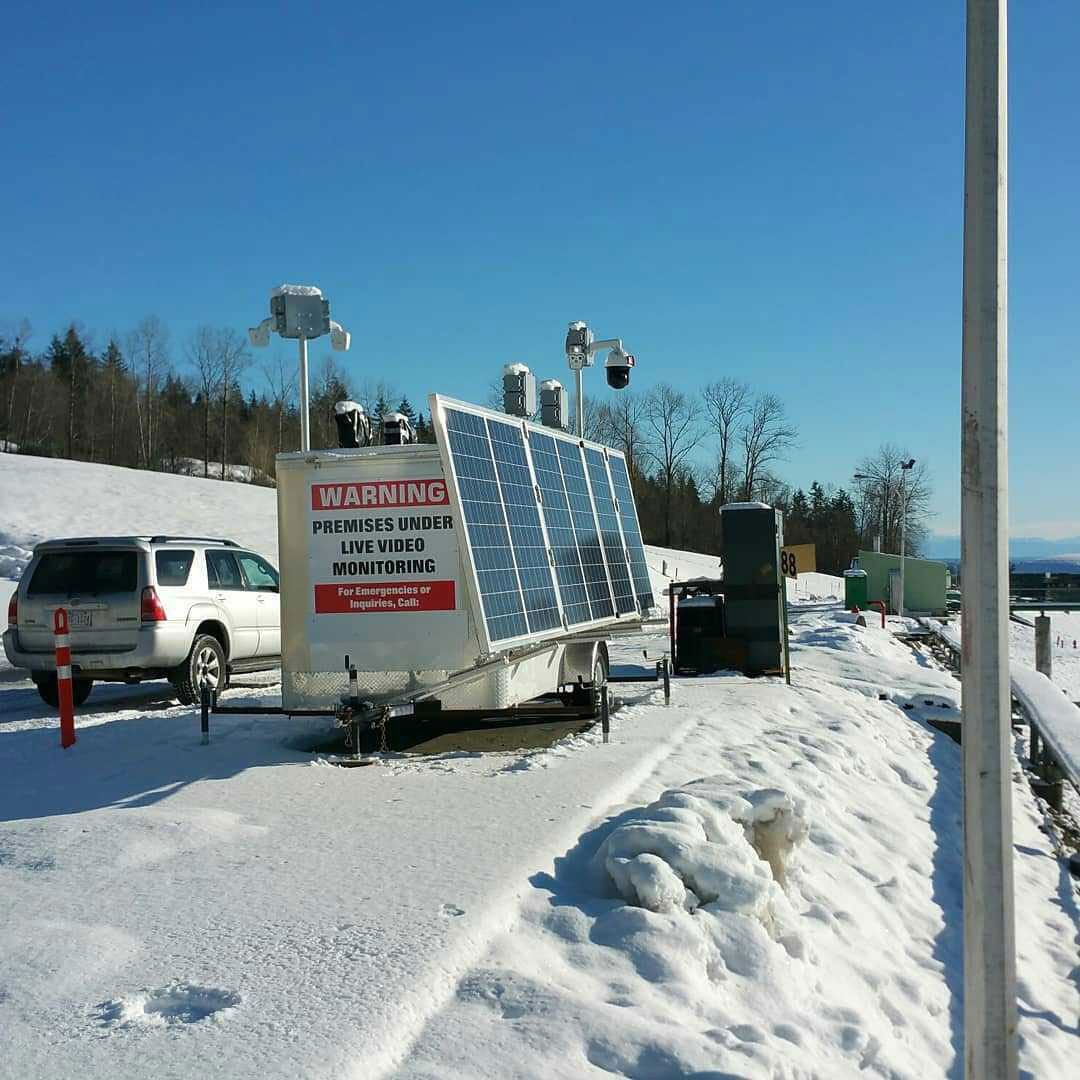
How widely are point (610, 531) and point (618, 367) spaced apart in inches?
104

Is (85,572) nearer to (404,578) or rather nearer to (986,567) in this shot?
(404,578)

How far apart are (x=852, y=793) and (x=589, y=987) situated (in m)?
5.23

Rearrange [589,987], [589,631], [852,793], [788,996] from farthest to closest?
[589,631] < [852,793] < [788,996] < [589,987]

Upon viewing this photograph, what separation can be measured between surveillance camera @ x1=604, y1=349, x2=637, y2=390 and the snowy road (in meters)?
6.15

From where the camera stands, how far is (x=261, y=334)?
10.8m

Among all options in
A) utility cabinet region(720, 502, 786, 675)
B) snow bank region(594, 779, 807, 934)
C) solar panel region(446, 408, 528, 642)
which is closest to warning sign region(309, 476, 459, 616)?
solar panel region(446, 408, 528, 642)

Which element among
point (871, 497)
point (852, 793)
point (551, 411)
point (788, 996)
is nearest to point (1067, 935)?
point (852, 793)

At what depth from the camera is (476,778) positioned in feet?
25.1

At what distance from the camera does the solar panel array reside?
8.45 metres

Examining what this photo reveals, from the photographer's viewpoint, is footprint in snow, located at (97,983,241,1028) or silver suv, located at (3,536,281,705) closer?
footprint in snow, located at (97,983,241,1028)

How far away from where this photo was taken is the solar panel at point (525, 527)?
9219 millimetres

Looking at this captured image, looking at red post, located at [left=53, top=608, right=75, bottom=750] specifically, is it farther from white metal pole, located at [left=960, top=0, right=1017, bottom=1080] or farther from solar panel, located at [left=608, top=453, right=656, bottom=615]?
white metal pole, located at [left=960, top=0, right=1017, bottom=1080]

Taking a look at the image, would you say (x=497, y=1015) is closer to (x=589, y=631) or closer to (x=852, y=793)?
A: (x=852, y=793)

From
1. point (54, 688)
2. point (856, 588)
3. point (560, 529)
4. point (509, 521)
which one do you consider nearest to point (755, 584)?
point (560, 529)
